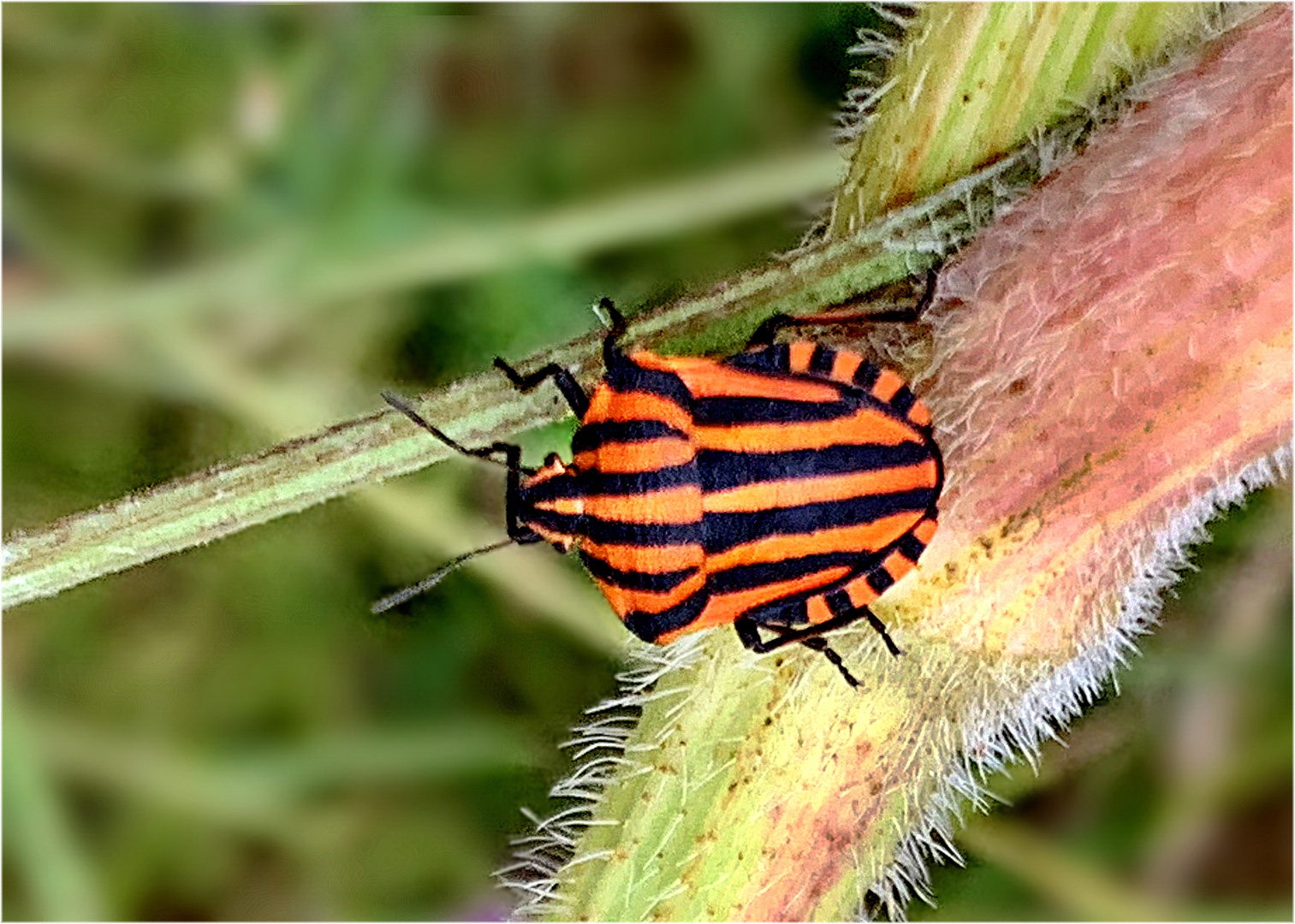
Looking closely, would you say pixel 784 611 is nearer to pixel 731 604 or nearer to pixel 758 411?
pixel 731 604

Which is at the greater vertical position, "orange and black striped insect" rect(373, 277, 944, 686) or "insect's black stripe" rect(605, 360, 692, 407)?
"insect's black stripe" rect(605, 360, 692, 407)

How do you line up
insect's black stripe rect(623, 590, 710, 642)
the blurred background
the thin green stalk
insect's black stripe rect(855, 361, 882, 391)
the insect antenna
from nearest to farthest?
the thin green stalk
insect's black stripe rect(855, 361, 882, 391)
insect's black stripe rect(623, 590, 710, 642)
the insect antenna
the blurred background

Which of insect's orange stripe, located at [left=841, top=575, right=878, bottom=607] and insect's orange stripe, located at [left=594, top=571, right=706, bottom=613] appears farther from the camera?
insect's orange stripe, located at [left=594, top=571, right=706, bottom=613]

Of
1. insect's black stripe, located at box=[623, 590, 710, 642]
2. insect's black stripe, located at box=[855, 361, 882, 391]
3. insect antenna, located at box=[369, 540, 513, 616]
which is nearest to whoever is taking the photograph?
insect's black stripe, located at box=[855, 361, 882, 391]

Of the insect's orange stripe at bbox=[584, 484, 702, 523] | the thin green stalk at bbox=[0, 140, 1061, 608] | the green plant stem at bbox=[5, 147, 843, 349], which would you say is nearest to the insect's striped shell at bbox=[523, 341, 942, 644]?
the insect's orange stripe at bbox=[584, 484, 702, 523]

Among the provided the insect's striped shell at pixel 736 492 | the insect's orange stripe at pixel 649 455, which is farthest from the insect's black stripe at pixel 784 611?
the insect's orange stripe at pixel 649 455

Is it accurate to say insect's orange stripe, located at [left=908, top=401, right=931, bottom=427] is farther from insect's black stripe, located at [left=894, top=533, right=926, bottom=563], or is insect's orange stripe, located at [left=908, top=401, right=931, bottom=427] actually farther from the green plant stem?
the green plant stem

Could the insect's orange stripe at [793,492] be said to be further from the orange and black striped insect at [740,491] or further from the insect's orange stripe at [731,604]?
the insect's orange stripe at [731,604]
